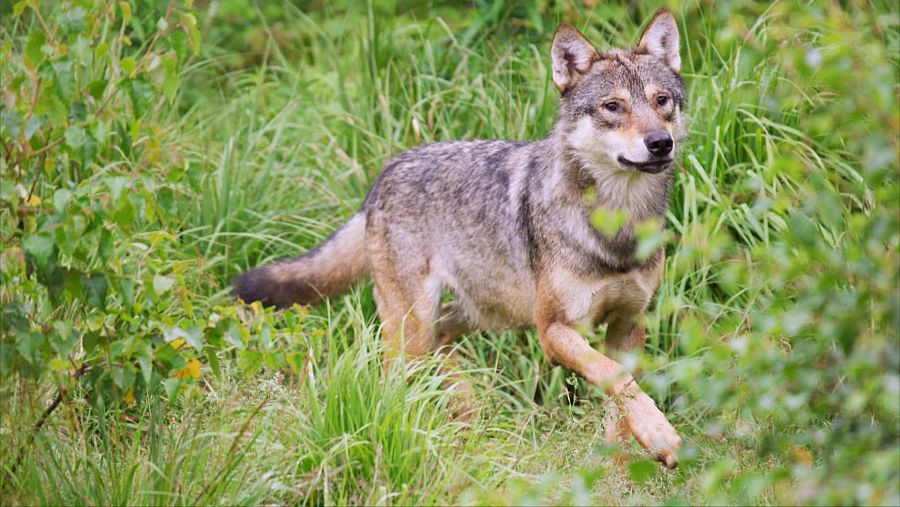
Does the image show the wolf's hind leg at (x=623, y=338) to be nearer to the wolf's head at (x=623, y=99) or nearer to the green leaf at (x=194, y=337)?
the wolf's head at (x=623, y=99)

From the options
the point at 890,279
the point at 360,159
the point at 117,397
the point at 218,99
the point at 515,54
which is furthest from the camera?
the point at 218,99

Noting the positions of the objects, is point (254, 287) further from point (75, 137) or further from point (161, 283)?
point (75, 137)

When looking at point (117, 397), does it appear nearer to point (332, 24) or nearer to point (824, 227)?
point (824, 227)

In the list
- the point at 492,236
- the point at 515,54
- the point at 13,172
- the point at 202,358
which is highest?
the point at 13,172

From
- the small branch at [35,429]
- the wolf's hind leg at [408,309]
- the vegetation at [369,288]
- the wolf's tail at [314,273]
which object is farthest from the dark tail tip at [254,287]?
the small branch at [35,429]

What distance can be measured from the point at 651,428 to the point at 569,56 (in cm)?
194

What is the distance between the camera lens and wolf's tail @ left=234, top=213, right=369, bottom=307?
6105 mm

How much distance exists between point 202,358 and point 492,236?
5.35 feet

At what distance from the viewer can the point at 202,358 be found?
5555mm

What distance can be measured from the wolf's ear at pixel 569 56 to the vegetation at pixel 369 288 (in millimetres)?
774

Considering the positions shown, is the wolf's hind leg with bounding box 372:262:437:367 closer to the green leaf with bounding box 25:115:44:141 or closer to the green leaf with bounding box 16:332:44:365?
the green leaf with bounding box 16:332:44:365

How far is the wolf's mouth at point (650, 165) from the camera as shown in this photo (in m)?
5.10

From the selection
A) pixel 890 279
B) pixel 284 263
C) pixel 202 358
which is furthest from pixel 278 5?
pixel 890 279

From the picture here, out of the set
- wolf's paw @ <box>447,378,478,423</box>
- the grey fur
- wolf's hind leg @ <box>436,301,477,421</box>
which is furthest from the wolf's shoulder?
Result: wolf's paw @ <box>447,378,478,423</box>
